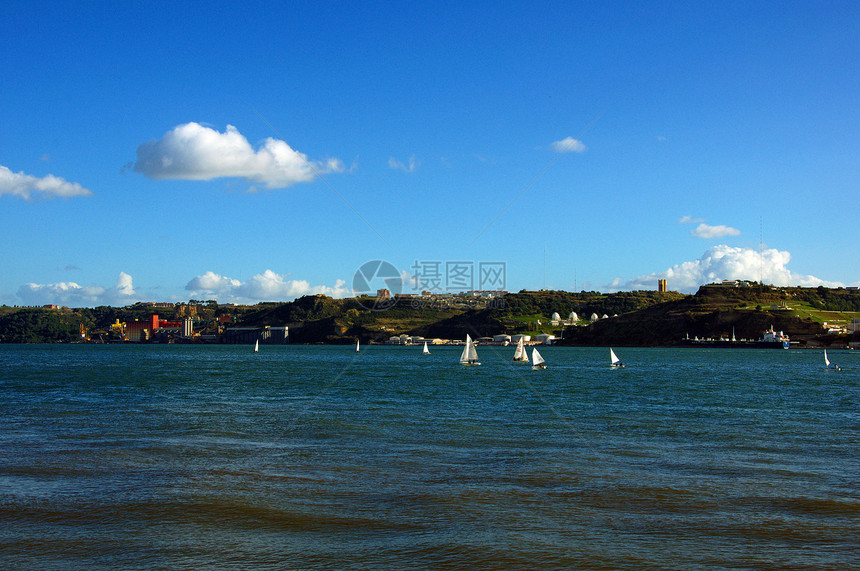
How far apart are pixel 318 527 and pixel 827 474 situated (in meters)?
11.5

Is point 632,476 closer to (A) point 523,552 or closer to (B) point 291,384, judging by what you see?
(A) point 523,552

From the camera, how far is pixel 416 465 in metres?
15.7

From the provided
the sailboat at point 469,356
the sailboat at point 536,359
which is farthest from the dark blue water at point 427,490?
the sailboat at point 469,356

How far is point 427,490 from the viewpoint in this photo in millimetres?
13125

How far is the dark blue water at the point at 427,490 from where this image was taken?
31.4 feet

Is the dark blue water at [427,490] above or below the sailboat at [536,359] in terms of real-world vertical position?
above

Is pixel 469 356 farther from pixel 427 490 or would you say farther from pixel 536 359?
pixel 427 490

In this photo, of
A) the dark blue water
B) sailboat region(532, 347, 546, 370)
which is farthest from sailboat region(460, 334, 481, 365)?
the dark blue water

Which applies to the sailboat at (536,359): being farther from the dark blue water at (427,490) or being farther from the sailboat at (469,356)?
the dark blue water at (427,490)

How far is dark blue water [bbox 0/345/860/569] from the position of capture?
9.58 meters

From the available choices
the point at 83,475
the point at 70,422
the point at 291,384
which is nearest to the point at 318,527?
the point at 83,475

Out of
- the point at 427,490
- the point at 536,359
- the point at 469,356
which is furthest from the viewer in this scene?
the point at 469,356

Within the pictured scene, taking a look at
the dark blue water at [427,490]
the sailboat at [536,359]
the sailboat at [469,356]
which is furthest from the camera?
the sailboat at [469,356]

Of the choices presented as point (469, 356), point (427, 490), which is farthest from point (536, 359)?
point (427, 490)
